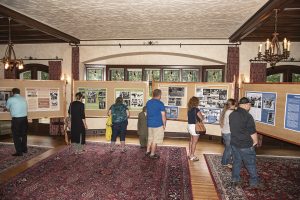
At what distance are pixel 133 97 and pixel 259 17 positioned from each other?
501 centimetres

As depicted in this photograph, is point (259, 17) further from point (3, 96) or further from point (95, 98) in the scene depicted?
point (3, 96)

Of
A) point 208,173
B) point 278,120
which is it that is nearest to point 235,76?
point 278,120

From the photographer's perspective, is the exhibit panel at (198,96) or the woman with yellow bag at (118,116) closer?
the woman with yellow bag at (118,116)

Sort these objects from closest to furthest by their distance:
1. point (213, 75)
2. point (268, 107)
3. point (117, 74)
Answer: point (268, 107)
point (213, 75)
point (117, 74)

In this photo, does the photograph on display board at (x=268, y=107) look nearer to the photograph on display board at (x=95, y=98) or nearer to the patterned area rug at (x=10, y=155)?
the photograph on display board at (x=95, y=98)

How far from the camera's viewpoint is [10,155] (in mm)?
7219

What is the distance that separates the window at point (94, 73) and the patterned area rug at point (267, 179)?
597cm

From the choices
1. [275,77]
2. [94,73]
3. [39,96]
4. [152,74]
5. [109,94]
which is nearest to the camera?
[39,96]

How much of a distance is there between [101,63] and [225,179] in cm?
744

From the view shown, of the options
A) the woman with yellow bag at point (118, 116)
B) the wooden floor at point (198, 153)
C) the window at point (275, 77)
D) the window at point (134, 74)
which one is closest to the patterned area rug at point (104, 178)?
the wooden floor at point (198, 153)

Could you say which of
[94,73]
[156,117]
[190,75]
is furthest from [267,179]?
[94,73]

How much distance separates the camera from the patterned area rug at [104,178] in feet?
15.6

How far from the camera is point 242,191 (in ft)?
16.5

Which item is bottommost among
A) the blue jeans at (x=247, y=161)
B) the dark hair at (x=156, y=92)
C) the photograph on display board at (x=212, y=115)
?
the blue jeans at (x=247, y=161)
